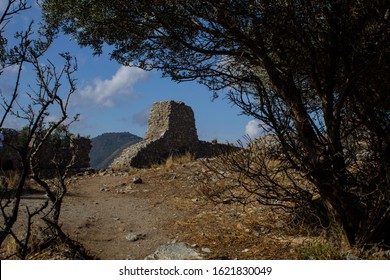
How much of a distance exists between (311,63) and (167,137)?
17698 millimetres

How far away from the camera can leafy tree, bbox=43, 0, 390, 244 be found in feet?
18.1

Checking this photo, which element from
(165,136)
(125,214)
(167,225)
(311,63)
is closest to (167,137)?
(165,136)

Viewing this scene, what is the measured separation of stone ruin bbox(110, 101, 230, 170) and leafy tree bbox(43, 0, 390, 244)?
1554cm

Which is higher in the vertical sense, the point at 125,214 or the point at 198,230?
the point at 125,214

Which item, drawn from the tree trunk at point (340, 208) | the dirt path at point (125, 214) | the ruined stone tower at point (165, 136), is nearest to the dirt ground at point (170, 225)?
the dirt path at point (125, 214)

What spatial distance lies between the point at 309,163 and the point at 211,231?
2353mm

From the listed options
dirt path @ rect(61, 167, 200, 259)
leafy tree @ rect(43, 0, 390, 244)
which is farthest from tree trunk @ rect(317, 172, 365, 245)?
dirt path @ rect(61, 167, 200, 259)

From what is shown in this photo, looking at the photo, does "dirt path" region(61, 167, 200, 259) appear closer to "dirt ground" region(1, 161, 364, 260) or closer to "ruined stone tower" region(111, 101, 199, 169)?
"dirt ground" region(1, 161, 364, 260)

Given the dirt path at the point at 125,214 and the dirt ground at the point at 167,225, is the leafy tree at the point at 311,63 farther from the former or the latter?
the dirt path at the point at 125,214

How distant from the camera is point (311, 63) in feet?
19.5

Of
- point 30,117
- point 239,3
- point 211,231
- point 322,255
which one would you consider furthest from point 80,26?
point 322,255

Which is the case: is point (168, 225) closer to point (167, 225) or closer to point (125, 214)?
point (167, 225)

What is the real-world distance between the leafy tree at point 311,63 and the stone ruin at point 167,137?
15.5 meters

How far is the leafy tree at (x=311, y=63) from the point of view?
5.52 m
